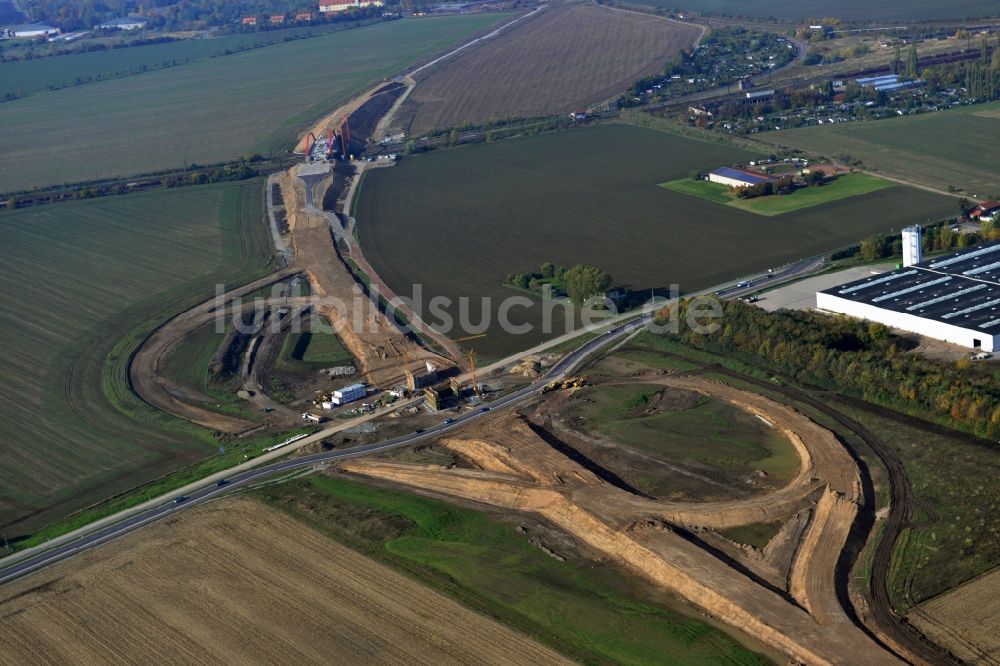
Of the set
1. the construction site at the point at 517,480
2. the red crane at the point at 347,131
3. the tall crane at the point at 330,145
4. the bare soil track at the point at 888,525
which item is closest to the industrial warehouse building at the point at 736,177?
the construction site at the point at 517,480

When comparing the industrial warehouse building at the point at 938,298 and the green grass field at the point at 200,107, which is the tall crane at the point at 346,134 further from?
the industrial warehouse building at the point at 938,298

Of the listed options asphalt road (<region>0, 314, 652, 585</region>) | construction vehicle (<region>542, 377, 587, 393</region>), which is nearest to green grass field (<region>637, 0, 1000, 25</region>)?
asphalt road (<region>0, 314, 652, 585</region>)

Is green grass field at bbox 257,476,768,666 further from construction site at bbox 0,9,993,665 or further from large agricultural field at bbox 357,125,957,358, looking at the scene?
large agricultural field at bbox 357,125,957,358

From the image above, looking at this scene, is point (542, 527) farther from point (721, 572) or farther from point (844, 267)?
point (844, 267)

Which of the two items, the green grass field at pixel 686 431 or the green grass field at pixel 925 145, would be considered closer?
the green grass field at pixel 686 431

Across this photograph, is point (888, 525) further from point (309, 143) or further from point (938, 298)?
point (309, 143)
